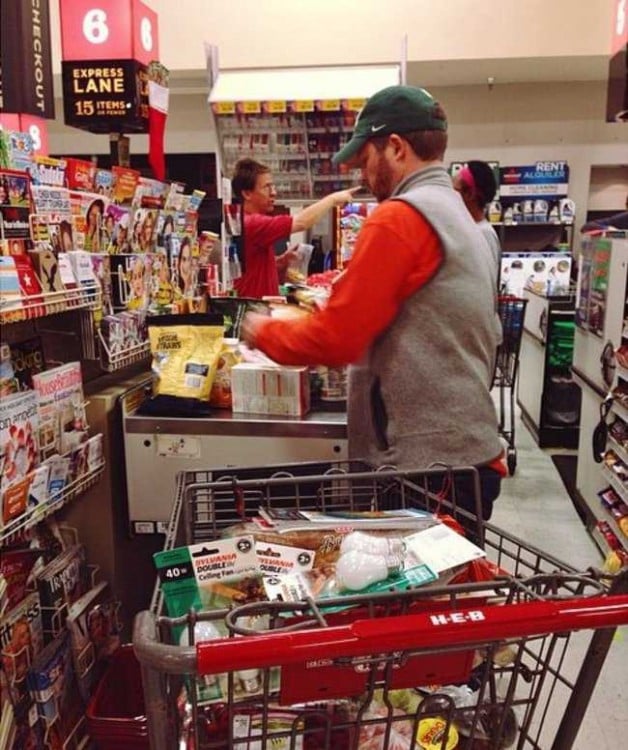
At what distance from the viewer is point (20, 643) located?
5.27 ft

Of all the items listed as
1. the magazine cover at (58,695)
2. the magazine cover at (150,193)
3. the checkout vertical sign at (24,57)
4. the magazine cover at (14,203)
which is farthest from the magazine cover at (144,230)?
the checkout vertical sign at (24,57)

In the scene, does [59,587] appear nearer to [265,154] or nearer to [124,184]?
[124,184]

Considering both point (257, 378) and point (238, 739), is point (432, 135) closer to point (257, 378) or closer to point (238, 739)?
point (257, 378)

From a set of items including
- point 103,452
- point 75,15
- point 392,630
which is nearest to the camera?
point 392,630

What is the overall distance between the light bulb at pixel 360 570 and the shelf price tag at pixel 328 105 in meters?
3.09

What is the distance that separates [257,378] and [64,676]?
2.84 feet

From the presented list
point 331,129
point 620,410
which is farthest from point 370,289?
point 331,129

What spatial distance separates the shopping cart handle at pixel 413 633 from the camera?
2.52ft

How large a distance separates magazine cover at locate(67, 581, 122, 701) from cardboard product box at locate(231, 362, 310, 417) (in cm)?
62

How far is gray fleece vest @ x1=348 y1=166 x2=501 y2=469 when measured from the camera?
155 cm

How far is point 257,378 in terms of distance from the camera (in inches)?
76.6

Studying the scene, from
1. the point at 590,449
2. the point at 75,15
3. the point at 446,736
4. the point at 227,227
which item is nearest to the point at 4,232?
the point at 446,736

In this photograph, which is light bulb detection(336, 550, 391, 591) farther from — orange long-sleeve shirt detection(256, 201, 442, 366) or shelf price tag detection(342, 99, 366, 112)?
shelf price tag detection(342, 99, 366, 112)

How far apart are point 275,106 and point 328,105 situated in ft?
0.89
